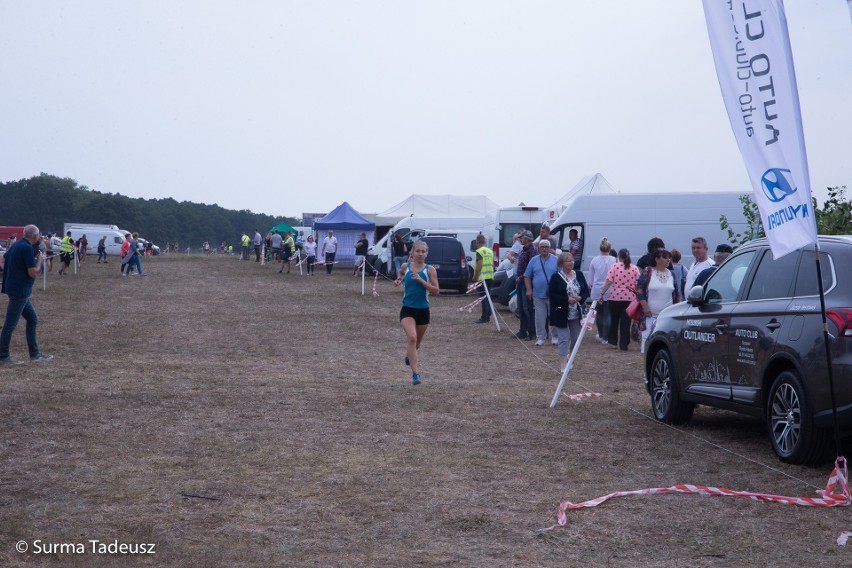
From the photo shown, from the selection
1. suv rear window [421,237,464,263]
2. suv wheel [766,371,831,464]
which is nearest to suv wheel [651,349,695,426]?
suv wheel [766,371,831,464]

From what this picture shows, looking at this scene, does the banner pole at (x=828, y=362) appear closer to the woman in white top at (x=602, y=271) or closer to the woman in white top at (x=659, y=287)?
the woman in white top at (x=659, y=287)

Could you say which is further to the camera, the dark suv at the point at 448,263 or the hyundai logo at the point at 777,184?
the dark suv at the point at 448,263

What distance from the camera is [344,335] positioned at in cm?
1934

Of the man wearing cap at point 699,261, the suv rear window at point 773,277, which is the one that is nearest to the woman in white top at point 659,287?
the man wearing cap at point 699,261

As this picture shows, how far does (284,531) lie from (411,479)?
1.55 meters

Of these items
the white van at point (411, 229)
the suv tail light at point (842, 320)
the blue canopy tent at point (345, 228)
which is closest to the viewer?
the suv tail light at point (842, 320)

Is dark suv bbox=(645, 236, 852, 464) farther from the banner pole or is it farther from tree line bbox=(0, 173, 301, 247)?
tree line bbox=(0, 173, 301, 247)

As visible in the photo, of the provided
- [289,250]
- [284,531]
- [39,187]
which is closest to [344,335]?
[284,531]

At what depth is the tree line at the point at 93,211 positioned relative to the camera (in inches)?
5113

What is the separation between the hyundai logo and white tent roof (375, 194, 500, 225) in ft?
130

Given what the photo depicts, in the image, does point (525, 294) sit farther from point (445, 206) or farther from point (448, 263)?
point (445, 206)

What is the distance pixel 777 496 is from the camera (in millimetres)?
6590

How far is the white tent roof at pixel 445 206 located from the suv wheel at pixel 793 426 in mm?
38644

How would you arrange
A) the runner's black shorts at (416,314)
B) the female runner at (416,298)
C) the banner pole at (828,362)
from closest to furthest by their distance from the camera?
1. the banner pole at (828,362)
2. the female runner at (416,298)
3. the runner's black shorts at (416,314)
